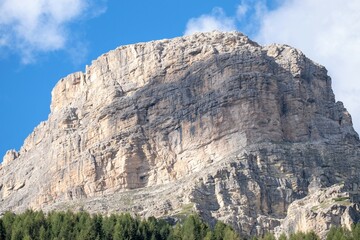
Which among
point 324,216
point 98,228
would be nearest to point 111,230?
point 98,228

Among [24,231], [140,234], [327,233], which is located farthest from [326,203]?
[24,231]

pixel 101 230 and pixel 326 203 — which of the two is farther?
pixel 326 203

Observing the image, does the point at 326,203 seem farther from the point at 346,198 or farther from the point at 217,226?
the point at 217,226

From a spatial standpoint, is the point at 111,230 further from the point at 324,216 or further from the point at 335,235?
the point at 324,216

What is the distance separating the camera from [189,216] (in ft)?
638

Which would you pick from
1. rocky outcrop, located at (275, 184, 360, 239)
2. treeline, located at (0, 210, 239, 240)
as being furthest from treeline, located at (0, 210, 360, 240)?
rocky outcrop, located at (275, 184, 360, 239)

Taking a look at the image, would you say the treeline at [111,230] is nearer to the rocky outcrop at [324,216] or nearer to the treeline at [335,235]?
the treeline at [335,235]

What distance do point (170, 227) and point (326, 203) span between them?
2241 cm

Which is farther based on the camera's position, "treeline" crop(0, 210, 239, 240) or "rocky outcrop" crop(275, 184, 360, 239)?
"rocky outcrop" crop(275, 184, 360, 239)

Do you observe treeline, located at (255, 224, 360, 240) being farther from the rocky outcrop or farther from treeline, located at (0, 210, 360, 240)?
the rocky outcrop

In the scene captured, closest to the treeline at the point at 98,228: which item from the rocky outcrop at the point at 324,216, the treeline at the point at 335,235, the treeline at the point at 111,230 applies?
the treeline at the point at 111,230

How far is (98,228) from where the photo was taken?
18012 cm

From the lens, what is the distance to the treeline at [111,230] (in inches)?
6924

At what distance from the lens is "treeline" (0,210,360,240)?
577 ft
